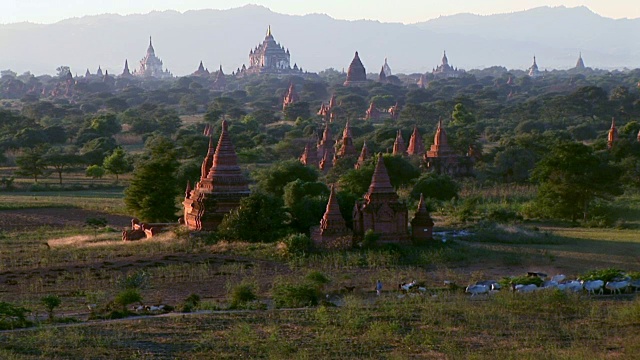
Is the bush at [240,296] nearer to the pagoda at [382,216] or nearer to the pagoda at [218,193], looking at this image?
the pagoda at [382,216]

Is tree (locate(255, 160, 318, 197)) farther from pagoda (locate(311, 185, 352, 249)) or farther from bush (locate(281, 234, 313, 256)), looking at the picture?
bush (locate(281, 234, 313, 256))

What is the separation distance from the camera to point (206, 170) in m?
32.7

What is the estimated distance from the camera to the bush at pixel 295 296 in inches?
821

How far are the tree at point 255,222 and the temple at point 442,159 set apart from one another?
60.0 feet

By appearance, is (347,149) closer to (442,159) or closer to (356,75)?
(442,159)

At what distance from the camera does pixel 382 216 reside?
2803cm

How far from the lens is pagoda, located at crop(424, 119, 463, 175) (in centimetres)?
4625

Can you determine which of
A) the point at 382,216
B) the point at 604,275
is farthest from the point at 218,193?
the point at 604,275

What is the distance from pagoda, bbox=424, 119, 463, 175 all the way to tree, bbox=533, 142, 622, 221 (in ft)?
35.8

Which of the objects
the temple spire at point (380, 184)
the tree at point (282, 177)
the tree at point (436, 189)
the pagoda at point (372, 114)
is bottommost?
the pagoda at point (372, 114)

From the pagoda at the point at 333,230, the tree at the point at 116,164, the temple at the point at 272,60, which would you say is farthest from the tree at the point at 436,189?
the temple at the point at 272,60

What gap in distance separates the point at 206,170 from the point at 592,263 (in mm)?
12809

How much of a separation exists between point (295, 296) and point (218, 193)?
1010 cm

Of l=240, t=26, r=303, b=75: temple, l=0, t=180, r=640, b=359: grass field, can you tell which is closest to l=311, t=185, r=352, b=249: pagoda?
l=0, t=180, r=640, b=359: grass field
